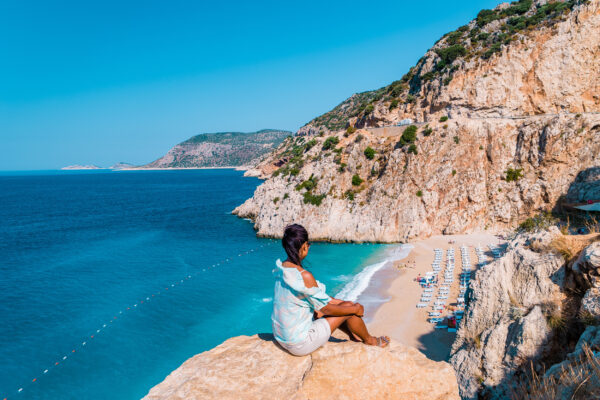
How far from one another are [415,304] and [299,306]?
68.0ft

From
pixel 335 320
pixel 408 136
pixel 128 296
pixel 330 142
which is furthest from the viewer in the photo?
pixel 330 142

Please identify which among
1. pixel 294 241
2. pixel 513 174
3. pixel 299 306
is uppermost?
pixel 294 241

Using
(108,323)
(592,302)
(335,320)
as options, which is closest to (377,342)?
(335,320)

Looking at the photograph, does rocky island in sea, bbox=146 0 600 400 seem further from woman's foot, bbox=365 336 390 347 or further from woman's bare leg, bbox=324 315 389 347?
woman's bare leg, bbox=324 315 389 347

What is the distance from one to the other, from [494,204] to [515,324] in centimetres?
3322

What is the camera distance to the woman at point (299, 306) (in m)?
4.73

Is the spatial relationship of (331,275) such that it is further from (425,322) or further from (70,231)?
(70,231)

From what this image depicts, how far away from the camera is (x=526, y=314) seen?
382 inches

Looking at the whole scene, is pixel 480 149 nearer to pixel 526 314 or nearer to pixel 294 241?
pixel 526 314

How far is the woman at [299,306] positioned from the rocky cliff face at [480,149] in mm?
36404

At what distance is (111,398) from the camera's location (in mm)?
16469

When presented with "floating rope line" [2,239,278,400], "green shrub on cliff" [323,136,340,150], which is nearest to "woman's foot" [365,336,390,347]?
"floating rope line" [2,239,278,400]

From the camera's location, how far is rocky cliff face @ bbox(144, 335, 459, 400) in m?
4.55

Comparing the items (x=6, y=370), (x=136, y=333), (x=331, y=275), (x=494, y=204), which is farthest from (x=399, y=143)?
(x=6, y=370)
